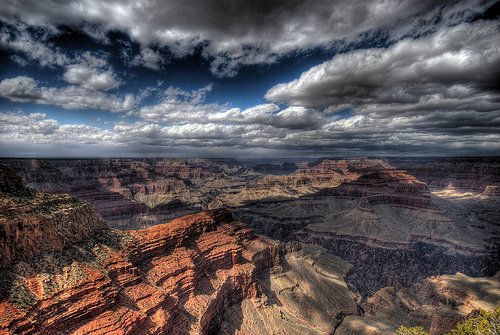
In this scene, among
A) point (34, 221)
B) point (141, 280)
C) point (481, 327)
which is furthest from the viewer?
point (141, 280)

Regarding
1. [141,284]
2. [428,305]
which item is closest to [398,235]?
[428,305]

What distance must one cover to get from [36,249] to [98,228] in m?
12.2

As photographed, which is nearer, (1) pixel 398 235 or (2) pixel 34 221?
(2) pixel 34 221

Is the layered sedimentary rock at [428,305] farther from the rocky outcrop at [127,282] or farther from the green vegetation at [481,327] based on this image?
the green vegetation at [481,327]

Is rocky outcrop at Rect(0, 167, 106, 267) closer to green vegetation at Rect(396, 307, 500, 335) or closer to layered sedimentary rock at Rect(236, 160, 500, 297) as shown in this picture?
green vegetation at Rect(396, 307, 500, 335)

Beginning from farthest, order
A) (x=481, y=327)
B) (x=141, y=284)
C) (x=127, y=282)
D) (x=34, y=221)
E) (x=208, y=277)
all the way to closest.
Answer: (x=208, y=277)
(x=141, y=284)
(x=127, y=282)
(x=34, y=221)
(x=481, y=327)

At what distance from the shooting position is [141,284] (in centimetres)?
4425

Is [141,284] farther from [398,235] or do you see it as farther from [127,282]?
[398,235]

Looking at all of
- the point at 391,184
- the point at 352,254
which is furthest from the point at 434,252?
the point at 391,184

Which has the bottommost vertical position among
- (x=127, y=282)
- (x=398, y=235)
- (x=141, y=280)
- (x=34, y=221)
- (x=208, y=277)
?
(x=398, y=235)

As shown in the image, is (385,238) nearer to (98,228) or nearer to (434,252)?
(434,252)

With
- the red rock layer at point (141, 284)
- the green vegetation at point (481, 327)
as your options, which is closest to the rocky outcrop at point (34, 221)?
the red rock layer at point (141, 284)

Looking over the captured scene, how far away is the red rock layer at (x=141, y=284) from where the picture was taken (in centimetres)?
3262

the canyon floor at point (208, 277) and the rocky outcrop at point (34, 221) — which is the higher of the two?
the rocky outcrop at point (34, 221)
